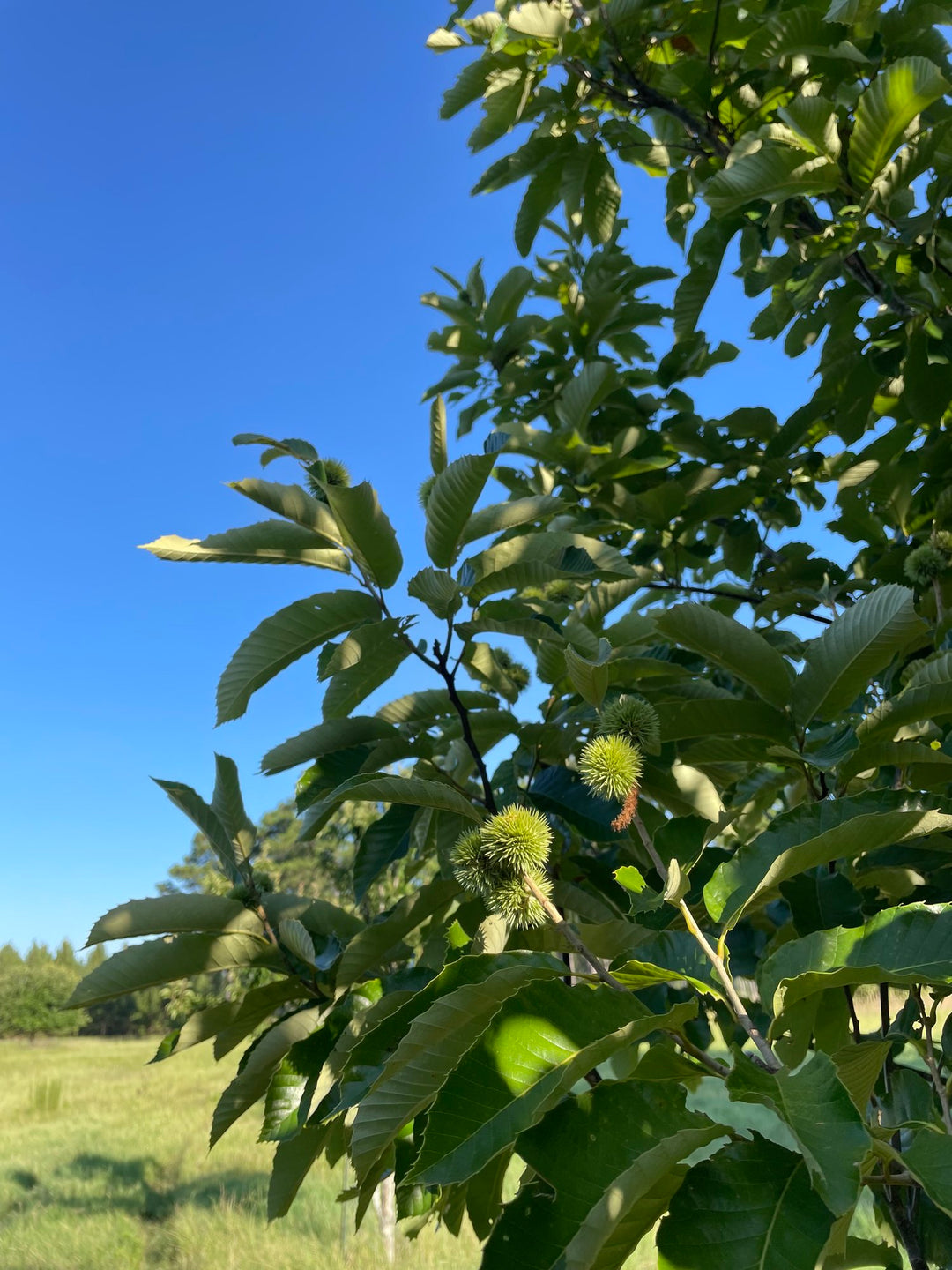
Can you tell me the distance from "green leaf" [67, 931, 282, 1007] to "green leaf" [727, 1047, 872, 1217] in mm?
936

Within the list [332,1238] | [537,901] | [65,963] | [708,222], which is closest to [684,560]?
[708,222]

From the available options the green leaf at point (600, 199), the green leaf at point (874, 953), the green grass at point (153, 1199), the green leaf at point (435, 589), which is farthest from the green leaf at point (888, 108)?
the green grass at point (153, 1199)

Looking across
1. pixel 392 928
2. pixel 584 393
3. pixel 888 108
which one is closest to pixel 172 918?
pixel 392 928

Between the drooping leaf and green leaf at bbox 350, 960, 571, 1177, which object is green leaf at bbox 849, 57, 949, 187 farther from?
green leaf at bbox 350, 960, 571, 1177

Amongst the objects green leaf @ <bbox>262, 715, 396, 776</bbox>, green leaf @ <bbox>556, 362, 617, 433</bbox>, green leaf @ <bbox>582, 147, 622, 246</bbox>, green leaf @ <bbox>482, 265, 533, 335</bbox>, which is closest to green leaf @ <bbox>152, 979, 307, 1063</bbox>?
green leaf @ <bbox>262, 715, 396, 776</bbox>

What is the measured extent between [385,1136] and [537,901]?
0.28m

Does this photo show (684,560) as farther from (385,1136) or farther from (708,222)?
(385,1136)

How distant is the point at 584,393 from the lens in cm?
219

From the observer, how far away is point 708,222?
2145 mm

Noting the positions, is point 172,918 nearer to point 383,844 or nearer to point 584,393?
point 383,844

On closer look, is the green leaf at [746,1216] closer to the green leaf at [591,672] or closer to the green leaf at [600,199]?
the green leaf at [591,672]

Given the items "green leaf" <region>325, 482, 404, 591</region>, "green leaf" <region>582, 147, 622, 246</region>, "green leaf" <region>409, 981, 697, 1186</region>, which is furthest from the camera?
"green leaf" <region>582, 147, 622, 246</region>

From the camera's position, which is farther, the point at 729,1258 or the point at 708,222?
the point at 708,222

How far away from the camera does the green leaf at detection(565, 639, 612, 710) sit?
0.98 meters
